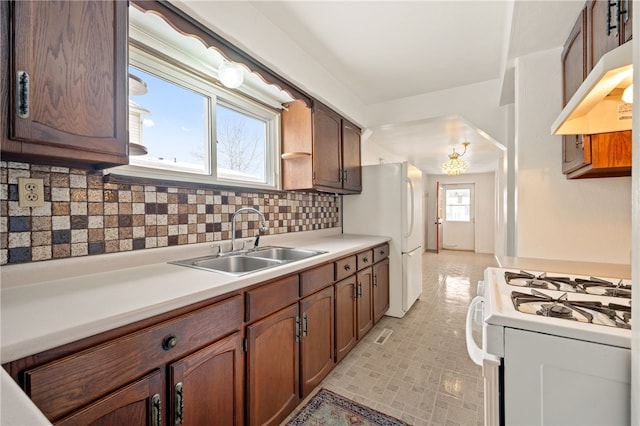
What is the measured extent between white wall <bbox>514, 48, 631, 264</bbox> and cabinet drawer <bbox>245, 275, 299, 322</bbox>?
1.61m

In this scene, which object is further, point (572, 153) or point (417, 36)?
point (417, 36)

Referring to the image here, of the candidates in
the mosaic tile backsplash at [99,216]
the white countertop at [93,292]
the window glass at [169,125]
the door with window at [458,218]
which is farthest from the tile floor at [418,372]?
the door with window at [458,218]

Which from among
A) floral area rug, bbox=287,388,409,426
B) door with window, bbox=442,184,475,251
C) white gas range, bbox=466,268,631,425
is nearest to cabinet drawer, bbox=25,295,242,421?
floral area rug, bbox=287,388,409,426

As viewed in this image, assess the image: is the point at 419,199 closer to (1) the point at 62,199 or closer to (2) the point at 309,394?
(2) the point at 309,394

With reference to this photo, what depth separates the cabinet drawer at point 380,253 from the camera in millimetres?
2604

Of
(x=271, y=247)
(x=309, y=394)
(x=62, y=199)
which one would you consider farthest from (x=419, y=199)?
(x=62, y=199)

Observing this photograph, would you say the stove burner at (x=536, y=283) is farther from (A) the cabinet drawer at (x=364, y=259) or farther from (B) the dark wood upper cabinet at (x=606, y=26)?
(A) the cabinet drawer at (x=364, y=259)

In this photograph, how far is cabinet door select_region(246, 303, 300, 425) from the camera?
1.23 meters

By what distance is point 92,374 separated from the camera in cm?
73

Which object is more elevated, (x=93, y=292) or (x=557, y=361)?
(x=93, y=292)

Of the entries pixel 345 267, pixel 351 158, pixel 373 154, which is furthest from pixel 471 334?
pixel 373 154

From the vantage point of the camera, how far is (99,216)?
1269 millimetres

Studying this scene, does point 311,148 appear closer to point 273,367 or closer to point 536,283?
point 273,367

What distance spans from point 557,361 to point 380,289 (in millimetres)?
2012
